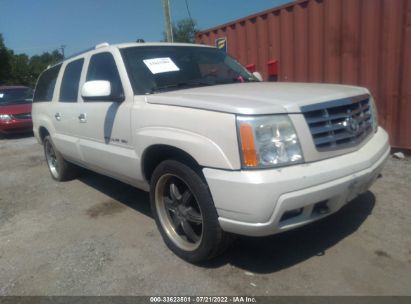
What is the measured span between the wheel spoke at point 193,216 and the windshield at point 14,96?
1130cm

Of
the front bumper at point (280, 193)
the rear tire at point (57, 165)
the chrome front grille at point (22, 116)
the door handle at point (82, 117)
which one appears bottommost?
the rear tire at point (57, 165)

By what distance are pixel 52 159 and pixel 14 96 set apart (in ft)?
26.1

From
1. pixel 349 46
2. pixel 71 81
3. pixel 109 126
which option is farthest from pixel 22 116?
pixel 349 46

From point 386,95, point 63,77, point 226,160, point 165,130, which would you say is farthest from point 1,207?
point 386,95

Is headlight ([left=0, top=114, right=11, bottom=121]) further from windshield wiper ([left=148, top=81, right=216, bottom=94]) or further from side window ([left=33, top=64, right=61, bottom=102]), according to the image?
windshield wiper ([left=148, top=81, right=216, bottom=94])

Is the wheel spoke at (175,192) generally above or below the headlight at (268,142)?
below

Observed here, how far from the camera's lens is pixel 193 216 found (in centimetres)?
296

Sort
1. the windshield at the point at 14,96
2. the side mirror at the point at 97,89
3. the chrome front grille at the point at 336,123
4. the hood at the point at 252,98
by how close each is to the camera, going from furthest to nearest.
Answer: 1. the windshield at the point at 14,96
2. the side mirror at the point at 97,89
3. the chrome front grille at the point at 336,123
4. the hood at the point at 252,98

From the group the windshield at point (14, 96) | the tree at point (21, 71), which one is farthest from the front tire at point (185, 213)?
the tree at point (21, 71)

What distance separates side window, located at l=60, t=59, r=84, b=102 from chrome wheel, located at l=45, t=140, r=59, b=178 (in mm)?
1251

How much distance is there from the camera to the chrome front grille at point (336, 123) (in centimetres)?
254

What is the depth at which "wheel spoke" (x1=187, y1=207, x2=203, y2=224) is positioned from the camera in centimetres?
292

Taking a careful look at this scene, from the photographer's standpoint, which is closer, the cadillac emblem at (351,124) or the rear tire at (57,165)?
the cadillac emblem at (351,124)

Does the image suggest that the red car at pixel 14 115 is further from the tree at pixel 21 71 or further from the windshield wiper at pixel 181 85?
the tree at pixel 21 71
